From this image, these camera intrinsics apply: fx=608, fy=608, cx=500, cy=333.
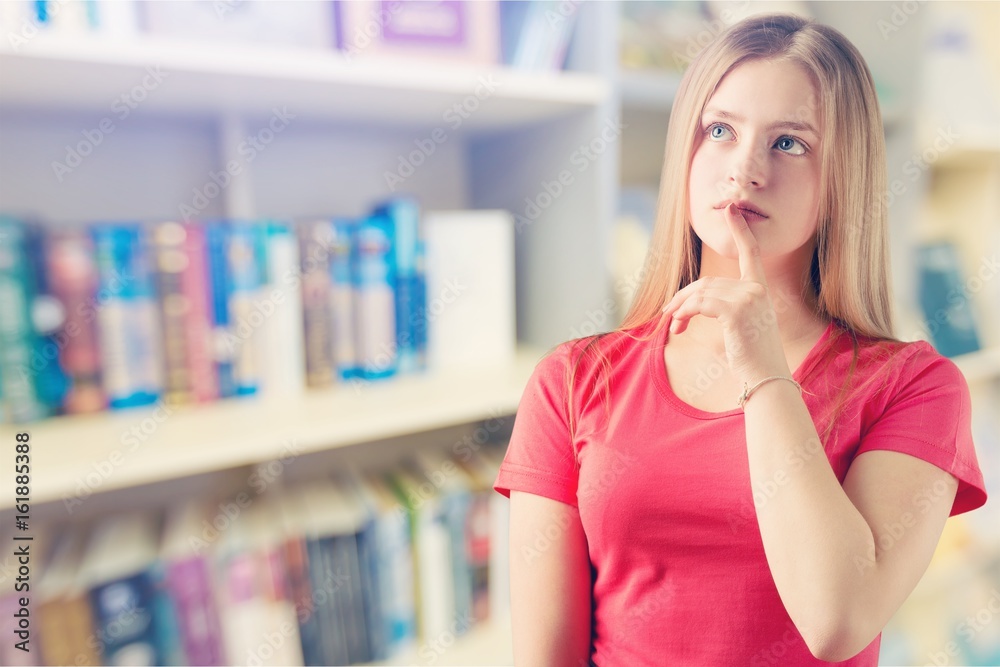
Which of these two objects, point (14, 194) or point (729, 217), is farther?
point (14, 194)

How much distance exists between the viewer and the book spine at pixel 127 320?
74 centimetres

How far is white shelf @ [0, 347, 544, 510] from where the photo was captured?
67 cm

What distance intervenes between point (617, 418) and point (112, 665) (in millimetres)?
724

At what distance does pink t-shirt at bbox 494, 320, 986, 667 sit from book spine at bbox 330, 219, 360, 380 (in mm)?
509

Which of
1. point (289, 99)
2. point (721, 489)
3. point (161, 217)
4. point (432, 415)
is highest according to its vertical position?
point (289, 99)

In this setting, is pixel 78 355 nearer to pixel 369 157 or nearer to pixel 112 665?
pixel 112 665

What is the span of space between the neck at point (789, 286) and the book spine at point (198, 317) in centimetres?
67

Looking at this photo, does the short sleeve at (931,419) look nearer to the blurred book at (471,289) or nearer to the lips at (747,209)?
the lips at (747,209)

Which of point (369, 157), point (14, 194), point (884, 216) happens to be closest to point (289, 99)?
point (369, 157)

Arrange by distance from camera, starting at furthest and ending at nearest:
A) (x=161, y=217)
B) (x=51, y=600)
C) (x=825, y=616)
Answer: (x=161, y=217)
(x=51, y=600)
(x=825, y=616)

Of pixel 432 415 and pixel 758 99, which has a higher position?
pixel 758 99

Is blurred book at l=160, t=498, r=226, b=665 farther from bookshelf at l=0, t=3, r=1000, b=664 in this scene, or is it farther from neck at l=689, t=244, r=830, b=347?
neck at l=689, t=244, r=830, b=347

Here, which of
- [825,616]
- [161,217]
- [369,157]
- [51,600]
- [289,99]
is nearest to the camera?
[825,616]

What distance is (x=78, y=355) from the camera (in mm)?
742
